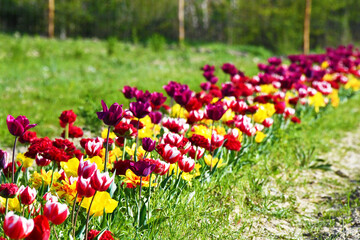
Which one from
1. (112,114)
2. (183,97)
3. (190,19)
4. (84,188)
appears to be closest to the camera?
(84,188)

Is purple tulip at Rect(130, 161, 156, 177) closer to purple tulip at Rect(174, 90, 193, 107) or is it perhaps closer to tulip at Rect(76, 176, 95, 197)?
tulip at Rect(76, 176, 95, 197)

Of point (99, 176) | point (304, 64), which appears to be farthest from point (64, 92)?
point (99, 176)

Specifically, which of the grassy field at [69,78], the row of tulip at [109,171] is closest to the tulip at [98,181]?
the row of tulip at [109,171]

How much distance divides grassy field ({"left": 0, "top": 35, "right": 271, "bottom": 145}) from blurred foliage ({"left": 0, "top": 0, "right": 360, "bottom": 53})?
648 inches

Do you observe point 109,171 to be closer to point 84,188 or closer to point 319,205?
point 84,188

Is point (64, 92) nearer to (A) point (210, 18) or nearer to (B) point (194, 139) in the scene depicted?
(B) point (194, 139)

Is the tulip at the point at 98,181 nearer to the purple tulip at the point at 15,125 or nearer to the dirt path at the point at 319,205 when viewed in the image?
the purple tulip at the point at 15,125

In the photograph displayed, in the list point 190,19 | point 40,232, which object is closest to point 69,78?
point 40,232

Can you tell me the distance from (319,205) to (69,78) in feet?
18.3

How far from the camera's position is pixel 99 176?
1507 mm

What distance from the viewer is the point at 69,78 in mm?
7406

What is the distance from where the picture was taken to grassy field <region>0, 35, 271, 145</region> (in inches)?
182

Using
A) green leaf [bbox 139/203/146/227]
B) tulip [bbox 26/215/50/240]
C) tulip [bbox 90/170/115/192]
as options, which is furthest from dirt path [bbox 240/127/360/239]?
tulip [bbox 26/215/50/240]

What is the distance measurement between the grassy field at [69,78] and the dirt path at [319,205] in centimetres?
189
